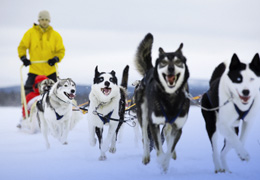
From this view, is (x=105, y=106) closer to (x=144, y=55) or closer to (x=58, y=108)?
(x=144, y=55)

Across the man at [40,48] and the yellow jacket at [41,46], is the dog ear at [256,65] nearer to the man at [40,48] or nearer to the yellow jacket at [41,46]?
the man at [40,48]

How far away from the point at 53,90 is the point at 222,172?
3.47 metres

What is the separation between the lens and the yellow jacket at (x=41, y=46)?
7590 mm

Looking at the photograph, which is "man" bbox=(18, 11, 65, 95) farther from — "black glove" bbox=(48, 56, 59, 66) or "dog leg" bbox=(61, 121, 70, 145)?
"dog leg" bbox=(61, 121, 70, 145)

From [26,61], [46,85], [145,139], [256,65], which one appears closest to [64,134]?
[46,85]

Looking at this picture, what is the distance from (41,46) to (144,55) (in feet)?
11.8

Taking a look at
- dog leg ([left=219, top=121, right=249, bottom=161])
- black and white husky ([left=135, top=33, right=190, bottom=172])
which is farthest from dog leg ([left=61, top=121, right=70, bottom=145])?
dog leg ([left=219, top=121, right=249, bottom=161])

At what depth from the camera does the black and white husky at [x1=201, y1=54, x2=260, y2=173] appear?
3.50 m

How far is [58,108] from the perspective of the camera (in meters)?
6.34

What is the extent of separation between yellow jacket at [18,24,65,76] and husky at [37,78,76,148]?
1.16 m

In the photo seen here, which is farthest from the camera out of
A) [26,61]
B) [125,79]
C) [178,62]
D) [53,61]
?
[26,61]

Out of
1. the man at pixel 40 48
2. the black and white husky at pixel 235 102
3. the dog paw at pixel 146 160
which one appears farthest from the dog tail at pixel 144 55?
the man at pixel 40 48

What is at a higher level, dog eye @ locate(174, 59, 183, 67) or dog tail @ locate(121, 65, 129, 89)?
dog eye @ locate(174, 59, 183, 67)

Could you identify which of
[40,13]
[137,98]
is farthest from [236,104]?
[40,13]
